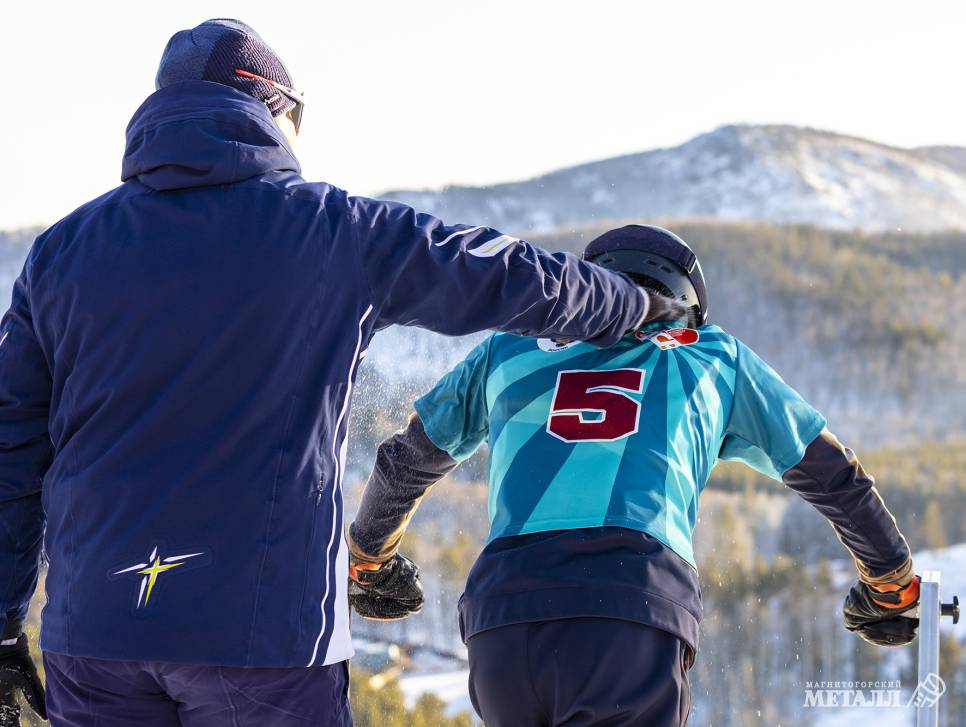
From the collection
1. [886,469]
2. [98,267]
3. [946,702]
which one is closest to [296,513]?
[98,267]

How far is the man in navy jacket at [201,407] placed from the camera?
4.54 ft

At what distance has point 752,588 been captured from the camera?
2252cm

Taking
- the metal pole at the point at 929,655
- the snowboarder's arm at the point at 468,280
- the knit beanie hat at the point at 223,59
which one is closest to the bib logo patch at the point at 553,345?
the snowboarder's arm at the point at 468,280

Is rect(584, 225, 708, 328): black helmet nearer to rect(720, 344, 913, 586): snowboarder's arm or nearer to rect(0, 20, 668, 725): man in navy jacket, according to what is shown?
rect(720, 344, 913, 586): snowboarder's arm

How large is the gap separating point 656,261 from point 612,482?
59 cm

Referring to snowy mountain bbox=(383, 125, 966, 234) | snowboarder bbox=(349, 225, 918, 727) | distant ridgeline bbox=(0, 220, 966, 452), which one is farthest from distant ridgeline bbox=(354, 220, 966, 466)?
snowboarder bbox=(349, 225, 918, 727)

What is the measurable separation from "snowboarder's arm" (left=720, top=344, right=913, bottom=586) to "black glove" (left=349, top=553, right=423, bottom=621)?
825mm

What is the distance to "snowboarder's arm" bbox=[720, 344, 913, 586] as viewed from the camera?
2.11 meters

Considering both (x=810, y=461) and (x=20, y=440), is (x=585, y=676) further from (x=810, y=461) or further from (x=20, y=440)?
(x=20, y=440)

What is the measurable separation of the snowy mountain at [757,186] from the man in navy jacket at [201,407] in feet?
116

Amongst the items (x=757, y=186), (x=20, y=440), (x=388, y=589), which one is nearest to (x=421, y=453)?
(x=388, y=589)

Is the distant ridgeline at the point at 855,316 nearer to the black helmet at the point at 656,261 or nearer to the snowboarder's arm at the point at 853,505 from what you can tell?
the snowboarder's arm at the point at 853,505

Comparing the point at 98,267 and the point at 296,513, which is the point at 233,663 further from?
the point at 98,267

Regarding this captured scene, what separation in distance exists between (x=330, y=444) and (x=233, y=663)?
30cm
